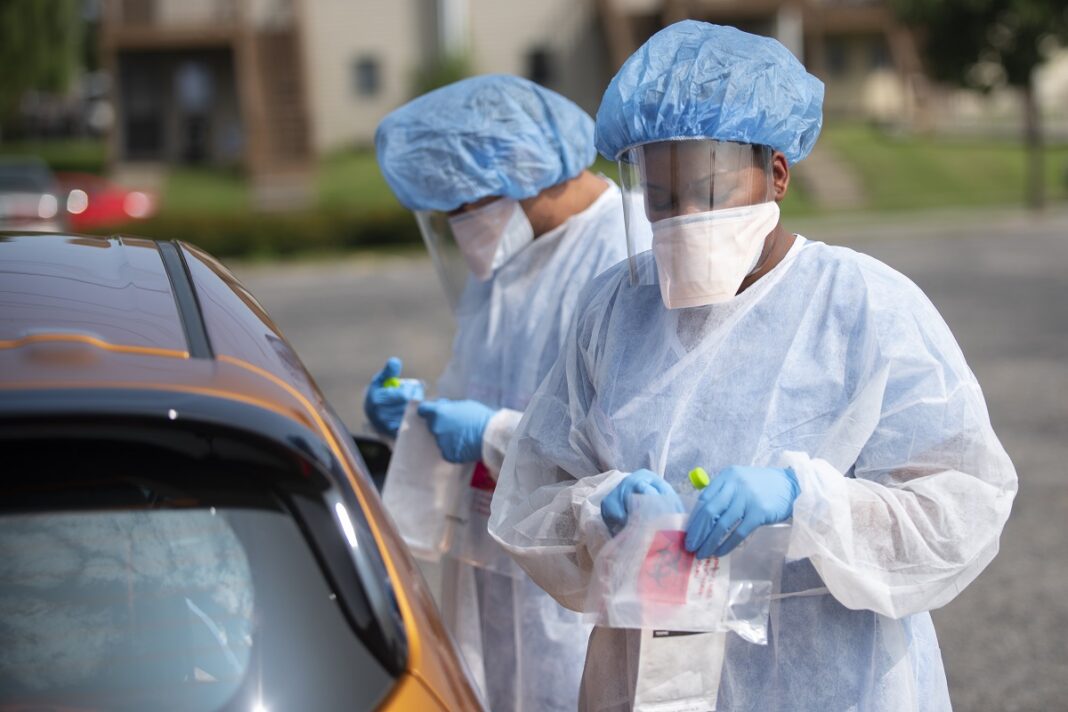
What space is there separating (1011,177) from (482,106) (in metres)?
26.3

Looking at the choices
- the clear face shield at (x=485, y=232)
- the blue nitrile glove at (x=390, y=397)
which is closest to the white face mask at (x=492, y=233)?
the clear face shield at (x=485, y=232)

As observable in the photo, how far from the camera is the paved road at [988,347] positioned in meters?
4.83

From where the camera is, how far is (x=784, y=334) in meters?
2.28

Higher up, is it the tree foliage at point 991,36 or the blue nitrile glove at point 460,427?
the blue nitrile glove at point 460,427

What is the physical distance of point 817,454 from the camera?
224 centimetres

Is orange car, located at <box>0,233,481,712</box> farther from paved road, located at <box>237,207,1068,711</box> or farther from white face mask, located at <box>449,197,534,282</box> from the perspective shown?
paved road, located at <box>237,207,1068,711</box>

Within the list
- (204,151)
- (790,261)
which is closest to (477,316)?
(790,261)

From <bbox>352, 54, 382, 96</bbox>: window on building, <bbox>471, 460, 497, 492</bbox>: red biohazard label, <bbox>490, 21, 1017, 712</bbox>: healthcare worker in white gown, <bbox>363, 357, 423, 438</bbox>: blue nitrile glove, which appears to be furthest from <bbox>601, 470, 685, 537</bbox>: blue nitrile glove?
<bbox>352, 54, 382, 96</bbox>: window on building

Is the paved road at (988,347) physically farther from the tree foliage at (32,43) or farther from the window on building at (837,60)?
the tree foliage at (32,43)

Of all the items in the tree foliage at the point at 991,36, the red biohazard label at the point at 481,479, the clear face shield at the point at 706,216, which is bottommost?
the tree foliage at the point at 991,36

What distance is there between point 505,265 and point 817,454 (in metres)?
1.33

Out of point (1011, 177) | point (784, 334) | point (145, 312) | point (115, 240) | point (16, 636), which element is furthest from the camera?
point (1011, 177)

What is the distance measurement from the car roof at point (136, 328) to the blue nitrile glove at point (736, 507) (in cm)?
57

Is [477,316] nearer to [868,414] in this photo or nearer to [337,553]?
[868,414]
